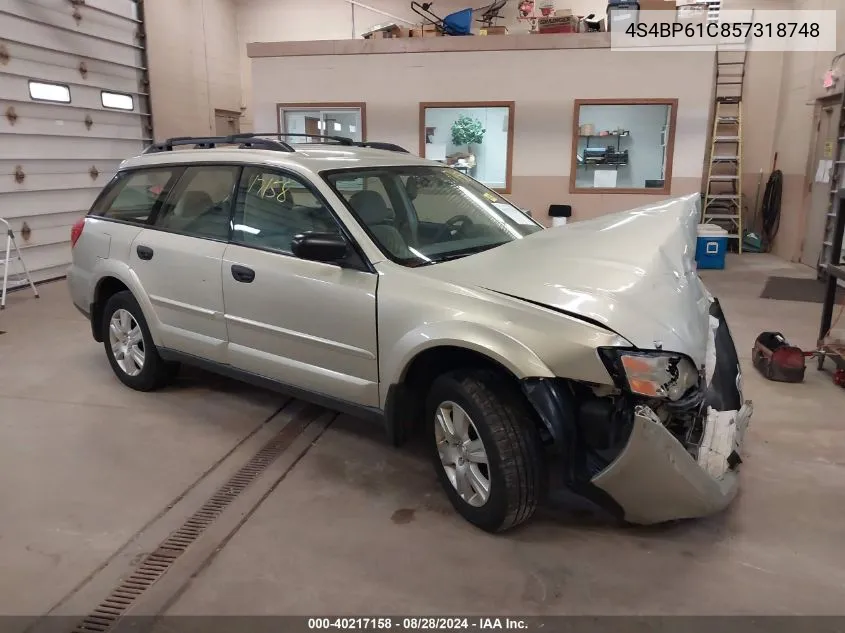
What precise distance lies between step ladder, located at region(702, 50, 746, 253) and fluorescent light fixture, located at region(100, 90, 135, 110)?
966 centimetres

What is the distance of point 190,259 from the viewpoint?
11.5ft

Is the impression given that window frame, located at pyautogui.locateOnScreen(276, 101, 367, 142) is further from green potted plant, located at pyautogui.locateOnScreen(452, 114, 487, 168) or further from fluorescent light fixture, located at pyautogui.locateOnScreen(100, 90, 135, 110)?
fluorescent light fixture, located at pyautogui.locateOnScreen(100, 90, 135, 110)

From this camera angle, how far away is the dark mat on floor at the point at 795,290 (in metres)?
7.09

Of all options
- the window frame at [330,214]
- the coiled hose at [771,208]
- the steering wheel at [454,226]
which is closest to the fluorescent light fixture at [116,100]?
the window frame at [330,214]

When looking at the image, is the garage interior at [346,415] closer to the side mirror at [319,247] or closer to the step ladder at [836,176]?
the step ladder at [836,176]

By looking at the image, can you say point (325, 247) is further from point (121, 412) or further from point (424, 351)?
point (121, 412)

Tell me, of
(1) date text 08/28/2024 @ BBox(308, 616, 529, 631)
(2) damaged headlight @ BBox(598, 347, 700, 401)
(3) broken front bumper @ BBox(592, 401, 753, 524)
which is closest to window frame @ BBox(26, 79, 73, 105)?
(1) date text 08/28/2024 @ BBox(308, 616, 529, 631)

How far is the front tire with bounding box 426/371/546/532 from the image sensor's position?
238 centimetres

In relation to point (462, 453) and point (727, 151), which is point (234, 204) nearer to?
point (462, 453)

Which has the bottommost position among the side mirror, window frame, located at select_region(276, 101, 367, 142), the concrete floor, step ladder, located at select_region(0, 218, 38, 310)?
the concrete floor

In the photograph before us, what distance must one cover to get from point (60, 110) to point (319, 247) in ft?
24.8

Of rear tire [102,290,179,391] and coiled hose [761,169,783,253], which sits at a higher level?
coiled hose [761,169,783,253]

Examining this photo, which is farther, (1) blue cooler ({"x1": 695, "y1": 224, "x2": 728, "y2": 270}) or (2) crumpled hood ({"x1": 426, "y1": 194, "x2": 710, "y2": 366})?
(1) blue cooler ({"x1": 695, "y1": 224, "x2": 728, "y2": 270})

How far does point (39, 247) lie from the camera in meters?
8.12
